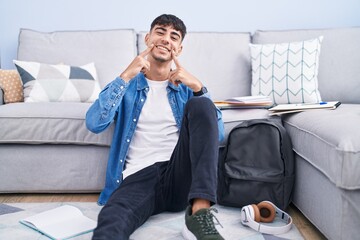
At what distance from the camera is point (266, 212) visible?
1.56 meters

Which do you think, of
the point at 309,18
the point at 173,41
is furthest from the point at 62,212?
the point at 309,18

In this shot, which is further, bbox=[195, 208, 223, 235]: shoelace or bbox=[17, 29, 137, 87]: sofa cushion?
bbox=[17, 29, 137, 87]: sofa cushion

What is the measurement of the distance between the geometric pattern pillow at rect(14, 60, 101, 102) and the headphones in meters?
1.16

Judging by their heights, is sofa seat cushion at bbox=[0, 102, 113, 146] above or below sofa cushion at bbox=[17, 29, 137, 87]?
below

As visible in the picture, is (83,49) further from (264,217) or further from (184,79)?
(264,217)

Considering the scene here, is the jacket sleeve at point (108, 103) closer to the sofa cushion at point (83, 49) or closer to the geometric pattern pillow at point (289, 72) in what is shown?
the sofa cushion at point (83, 49)

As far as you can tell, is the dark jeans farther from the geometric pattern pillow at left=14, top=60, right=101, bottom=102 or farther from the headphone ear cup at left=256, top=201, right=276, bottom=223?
the geometric pattern pillow at left=14, top=60, right=101, bottom=102

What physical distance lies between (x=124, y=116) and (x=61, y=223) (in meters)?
0.49

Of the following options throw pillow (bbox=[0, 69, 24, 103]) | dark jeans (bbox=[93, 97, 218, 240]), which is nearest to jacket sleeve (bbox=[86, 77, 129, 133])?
dark jeans (bbox=[93, 97, 218, 240])

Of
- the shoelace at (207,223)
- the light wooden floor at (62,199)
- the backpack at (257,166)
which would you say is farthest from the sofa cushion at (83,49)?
the shoelace at (207,223)

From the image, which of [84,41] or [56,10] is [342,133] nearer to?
[84,41]

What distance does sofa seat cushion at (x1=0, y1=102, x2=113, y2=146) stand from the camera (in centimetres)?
178

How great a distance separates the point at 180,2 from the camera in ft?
9.00

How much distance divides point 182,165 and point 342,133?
0.56 m
